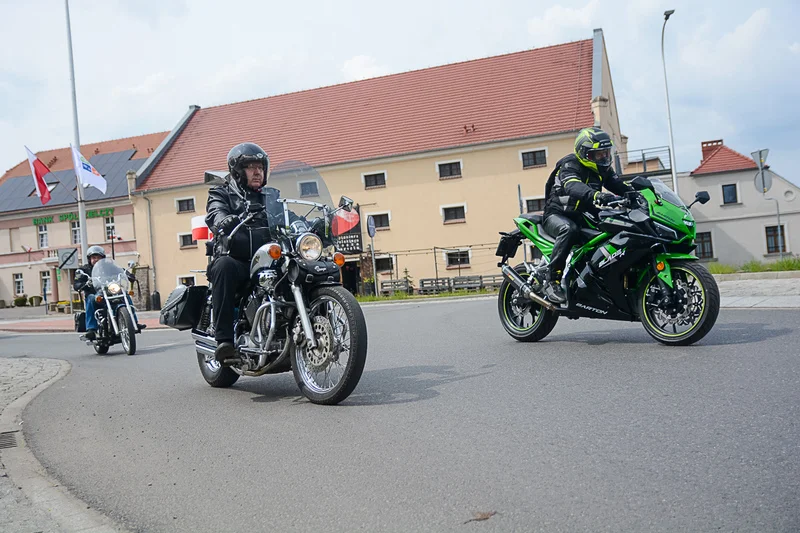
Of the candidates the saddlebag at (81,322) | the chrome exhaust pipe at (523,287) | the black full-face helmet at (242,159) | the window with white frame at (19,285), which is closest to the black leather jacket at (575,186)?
the chrome exhaust pipe at (523,287)

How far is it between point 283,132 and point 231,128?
4376 millimetres

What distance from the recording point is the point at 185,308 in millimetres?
6430

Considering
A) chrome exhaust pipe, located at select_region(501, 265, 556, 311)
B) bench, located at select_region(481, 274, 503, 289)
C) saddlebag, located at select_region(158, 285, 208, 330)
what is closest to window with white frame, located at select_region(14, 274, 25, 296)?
bench, located at select_region(481, 274, 503, 289)

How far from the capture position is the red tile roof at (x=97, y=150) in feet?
186

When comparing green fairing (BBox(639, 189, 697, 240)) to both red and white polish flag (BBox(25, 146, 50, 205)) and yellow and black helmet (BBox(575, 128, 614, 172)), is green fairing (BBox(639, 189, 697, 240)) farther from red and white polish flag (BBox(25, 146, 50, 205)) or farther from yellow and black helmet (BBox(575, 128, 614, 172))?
red and white polish flag (BBox(25, 146, 50, 205))

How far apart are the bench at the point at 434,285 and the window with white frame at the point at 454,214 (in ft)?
18.4

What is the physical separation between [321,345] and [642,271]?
3169 mm

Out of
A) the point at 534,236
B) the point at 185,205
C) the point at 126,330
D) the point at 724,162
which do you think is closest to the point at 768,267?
the point at 534,236

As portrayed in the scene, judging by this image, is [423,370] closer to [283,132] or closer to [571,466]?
[571,466]

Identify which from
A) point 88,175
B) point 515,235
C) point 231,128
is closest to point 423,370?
point 515,235

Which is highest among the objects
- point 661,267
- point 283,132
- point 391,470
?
point 283,132

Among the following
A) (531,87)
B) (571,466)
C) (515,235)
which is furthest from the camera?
(531,87)

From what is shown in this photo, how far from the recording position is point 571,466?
10.9 ft

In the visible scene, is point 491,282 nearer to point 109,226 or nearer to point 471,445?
point 109,226
